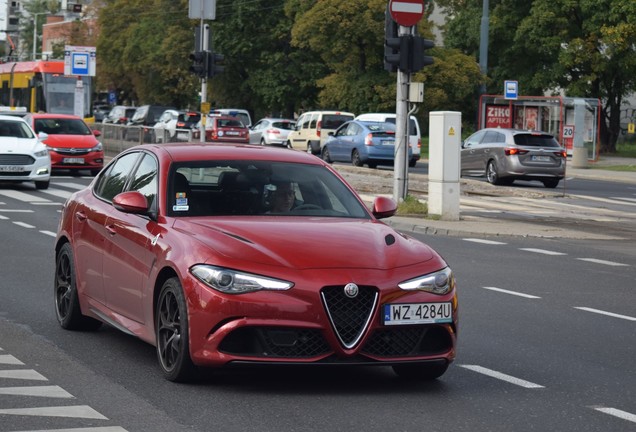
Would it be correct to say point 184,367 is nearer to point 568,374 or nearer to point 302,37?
point 568,374

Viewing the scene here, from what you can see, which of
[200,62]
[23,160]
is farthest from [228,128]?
[23,160]

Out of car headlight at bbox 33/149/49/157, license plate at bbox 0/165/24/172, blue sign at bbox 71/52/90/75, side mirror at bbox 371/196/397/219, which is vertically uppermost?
blue sign at bbox 71/52/90/75

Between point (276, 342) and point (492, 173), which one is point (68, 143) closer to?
point (492, 173)

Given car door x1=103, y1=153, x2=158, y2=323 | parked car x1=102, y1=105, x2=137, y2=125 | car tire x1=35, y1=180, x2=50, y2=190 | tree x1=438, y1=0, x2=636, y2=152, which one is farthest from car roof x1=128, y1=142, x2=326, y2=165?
parked car x1=102, y1=105, x2=137, y2=125

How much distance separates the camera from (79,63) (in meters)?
57.3

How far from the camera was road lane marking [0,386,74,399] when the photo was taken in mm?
8023

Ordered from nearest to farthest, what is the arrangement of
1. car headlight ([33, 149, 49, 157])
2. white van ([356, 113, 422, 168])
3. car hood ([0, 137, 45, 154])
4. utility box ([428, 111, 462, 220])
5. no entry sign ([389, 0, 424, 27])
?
utility box ([428, 111, 462, 220]), no entry sign ([389, 0, 424, 27]), car hood ([0, 137, 45, 154]), car headlight ([33, 149, 49, 157]), white van ([356, 113, 422, 168])

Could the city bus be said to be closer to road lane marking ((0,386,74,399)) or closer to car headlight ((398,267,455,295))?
road lane marking ((0,386,74,399))

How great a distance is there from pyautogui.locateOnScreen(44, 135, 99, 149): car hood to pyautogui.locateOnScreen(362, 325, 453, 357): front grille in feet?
93.6

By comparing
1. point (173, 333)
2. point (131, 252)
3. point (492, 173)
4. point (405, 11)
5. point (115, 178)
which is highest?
point (405, 11)

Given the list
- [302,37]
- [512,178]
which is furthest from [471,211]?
[302,37]

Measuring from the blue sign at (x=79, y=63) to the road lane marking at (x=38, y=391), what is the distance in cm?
4992

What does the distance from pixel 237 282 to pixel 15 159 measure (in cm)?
2283

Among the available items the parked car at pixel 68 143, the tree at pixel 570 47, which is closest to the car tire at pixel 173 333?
the parked car at pixel 68 143
